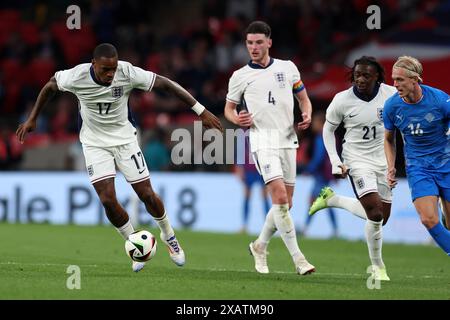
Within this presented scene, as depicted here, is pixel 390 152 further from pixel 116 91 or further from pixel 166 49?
pixel 166 49

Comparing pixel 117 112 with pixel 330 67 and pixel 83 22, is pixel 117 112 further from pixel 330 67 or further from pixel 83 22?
pixel 83 22

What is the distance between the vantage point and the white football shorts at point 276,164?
1175 cm

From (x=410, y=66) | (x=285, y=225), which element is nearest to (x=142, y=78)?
(x=285, y=225)

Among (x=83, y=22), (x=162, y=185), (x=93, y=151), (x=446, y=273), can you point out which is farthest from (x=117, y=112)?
(x=83, y=22)

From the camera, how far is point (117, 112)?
11727mm

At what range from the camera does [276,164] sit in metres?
11.8

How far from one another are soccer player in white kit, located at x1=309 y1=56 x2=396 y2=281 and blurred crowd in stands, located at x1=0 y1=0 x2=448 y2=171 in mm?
10113

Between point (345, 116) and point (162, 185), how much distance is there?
10.2m

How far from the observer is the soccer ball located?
36.5 ft

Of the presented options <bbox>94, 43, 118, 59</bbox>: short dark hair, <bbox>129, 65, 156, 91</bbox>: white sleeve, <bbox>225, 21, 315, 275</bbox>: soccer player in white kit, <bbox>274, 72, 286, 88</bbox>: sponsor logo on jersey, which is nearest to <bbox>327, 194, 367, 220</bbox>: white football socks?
<bbox>225, 21, 315, 275</bbox>: soccer player in white kit

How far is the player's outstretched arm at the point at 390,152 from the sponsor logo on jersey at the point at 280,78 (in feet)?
4.77

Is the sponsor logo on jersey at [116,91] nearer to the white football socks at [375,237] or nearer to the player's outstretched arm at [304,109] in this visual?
the player's outstretched arm at [304,109]

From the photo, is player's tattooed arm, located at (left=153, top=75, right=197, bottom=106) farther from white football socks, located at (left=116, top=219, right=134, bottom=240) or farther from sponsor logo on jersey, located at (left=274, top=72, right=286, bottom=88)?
white football socks, located at (left=116, top=219, right=134, bottom=240)

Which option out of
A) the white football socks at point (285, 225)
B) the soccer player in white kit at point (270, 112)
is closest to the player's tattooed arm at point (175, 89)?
the soccer player in white kit at point (270, 112)
